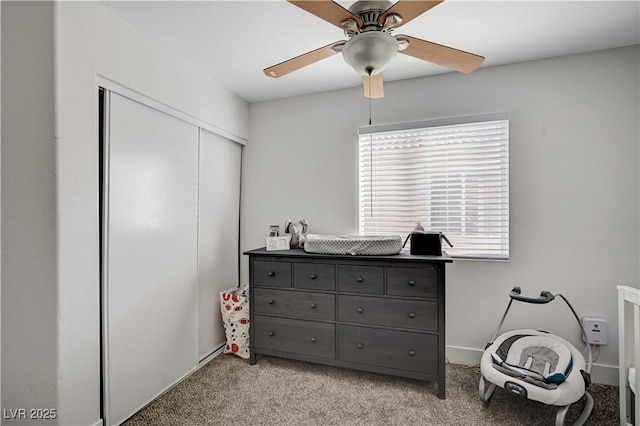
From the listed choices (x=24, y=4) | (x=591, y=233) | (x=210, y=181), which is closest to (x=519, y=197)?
(x=591, y=233)

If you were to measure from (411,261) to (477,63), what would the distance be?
1.21 meters

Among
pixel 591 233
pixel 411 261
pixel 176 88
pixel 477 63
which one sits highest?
pixel 176 88

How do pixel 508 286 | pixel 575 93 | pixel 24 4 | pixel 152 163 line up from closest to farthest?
pixel 24 4, pixel 152 163, pixel 575 93, pixel 508 286

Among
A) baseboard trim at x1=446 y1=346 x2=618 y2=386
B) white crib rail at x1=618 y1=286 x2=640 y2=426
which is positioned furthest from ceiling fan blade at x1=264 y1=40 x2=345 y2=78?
baseboard trim at x1=446 y1=346 x2=618 y2=386

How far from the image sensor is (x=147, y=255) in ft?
6.55

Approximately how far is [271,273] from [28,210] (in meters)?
1.47

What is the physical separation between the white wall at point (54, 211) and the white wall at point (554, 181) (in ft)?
6.32

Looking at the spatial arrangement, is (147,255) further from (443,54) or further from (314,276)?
(443,54)

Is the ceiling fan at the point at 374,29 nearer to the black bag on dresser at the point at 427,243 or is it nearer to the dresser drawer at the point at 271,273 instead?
the black bag on dresser at the point at 427,243

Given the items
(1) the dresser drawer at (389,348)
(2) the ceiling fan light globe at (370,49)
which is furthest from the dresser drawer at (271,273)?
(2) the ceiling fan light globe at (370,49)

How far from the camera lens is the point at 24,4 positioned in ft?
4.90

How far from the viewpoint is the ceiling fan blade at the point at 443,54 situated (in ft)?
4.64

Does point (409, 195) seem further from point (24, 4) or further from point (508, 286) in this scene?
point (24, 4)

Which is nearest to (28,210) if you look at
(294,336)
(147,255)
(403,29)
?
(147,255)
